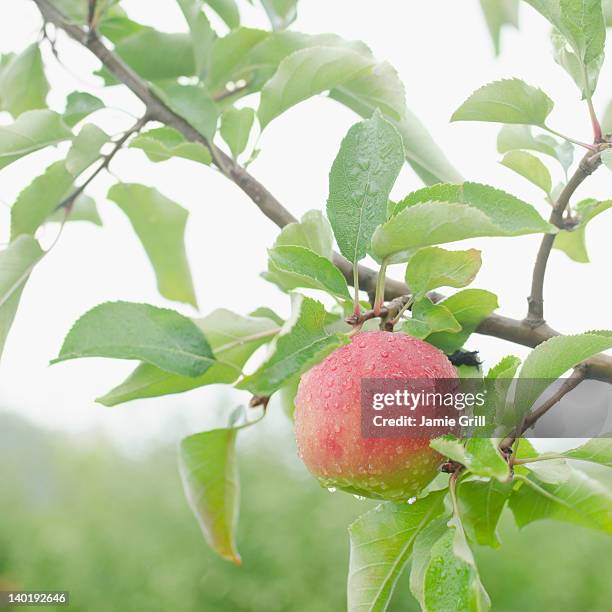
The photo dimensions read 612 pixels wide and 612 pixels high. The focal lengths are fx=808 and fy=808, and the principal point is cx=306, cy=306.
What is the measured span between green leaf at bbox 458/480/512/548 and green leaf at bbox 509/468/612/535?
18mm

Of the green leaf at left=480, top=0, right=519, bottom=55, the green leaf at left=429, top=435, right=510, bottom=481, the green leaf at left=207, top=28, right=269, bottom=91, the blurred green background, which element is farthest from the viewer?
the blurred green background

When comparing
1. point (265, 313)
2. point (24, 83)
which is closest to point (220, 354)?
point (265, 313)

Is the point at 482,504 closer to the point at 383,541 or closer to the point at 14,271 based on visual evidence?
the point at 383,541

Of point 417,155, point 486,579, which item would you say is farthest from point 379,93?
point 486,579

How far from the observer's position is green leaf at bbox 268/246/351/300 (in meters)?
0.43

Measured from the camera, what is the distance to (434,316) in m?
0.44

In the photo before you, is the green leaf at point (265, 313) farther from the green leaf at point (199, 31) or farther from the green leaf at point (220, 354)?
the green leaf at point (199, 31)

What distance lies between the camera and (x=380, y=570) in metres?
0.45

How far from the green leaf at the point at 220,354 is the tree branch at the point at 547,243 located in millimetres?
172

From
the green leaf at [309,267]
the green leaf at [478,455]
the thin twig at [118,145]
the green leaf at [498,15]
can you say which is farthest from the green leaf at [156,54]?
the green leaf at [478,455]

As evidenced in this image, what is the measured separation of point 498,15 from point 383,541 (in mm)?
566

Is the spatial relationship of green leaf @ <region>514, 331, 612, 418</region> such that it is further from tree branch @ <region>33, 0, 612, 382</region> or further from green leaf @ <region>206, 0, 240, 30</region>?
green leaf @ <region>206, 0, 240, 30</region>

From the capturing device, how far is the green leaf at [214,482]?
574 mm

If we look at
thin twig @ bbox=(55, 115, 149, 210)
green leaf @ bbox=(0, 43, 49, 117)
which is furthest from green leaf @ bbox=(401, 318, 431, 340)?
green leaf @ bbox=(0, 43, 49, 117)
